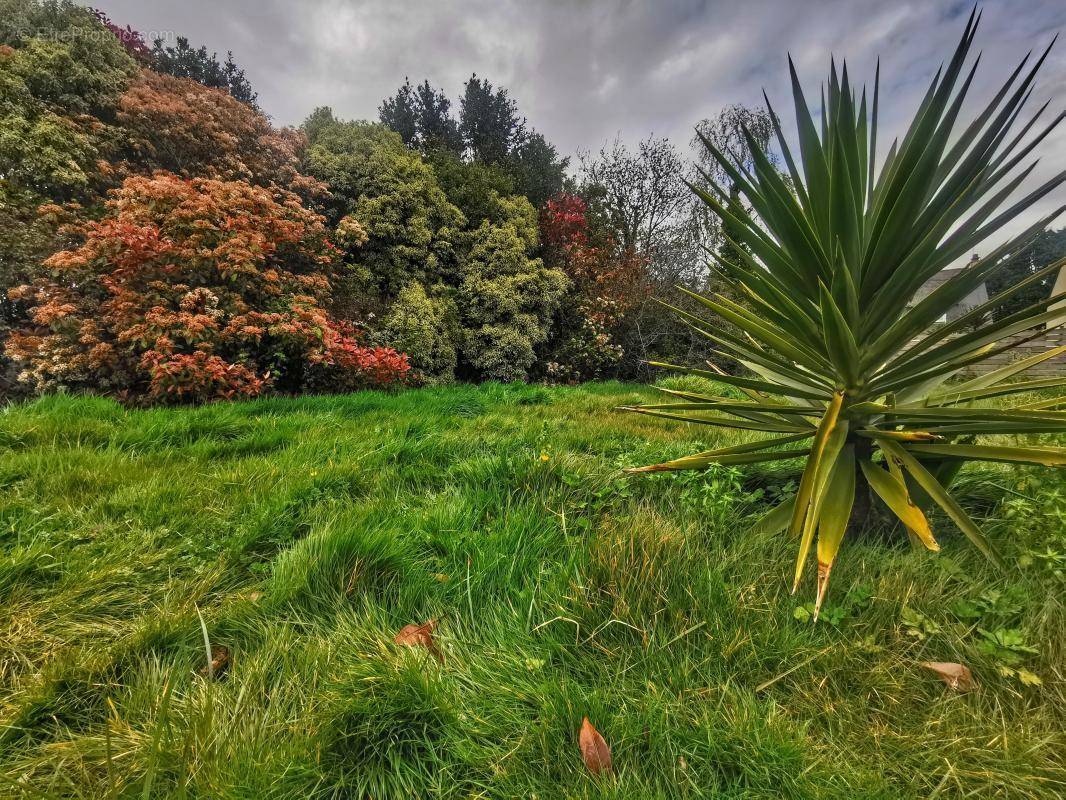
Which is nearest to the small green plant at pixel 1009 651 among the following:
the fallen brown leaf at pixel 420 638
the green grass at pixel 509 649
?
the green grass at pixel 509 649

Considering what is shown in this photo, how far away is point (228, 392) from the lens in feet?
17.9

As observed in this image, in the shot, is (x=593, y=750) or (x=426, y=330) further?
(x=426, y=330)

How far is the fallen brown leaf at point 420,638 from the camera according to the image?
1283 millimetres

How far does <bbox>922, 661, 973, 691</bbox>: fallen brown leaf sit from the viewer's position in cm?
107

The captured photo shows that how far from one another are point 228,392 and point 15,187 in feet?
17.8

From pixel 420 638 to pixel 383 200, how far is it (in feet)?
34.8

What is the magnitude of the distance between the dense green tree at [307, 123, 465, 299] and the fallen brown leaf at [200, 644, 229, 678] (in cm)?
934

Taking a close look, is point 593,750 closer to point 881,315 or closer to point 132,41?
point 881,315

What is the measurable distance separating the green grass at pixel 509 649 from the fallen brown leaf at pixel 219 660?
4cm

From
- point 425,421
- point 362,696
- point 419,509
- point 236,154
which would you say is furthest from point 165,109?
point 362,696

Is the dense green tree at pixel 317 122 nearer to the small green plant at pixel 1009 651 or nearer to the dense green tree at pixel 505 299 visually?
the dense green tree at pixel 505 299

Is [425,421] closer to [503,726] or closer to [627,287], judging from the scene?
[503,726]

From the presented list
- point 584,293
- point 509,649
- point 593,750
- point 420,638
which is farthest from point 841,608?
point 584,293

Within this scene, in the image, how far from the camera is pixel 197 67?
12.3 metres
